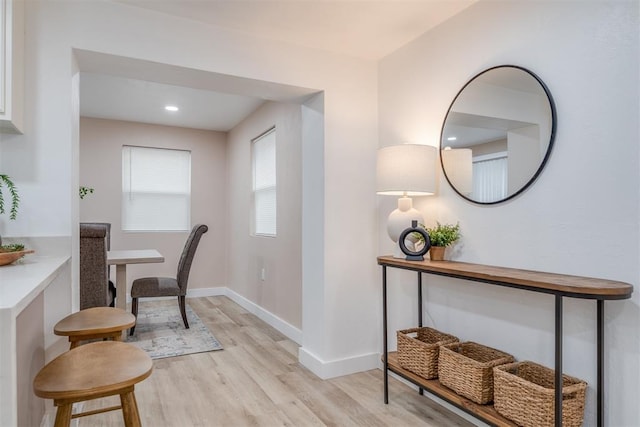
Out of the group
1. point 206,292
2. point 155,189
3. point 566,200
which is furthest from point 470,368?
point 155,189

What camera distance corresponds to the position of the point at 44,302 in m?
1.83

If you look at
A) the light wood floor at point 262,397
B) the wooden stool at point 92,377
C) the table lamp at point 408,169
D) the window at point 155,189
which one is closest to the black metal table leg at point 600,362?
the light wood floor at point 262,397

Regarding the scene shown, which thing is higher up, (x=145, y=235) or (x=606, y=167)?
(x=606, y=167)

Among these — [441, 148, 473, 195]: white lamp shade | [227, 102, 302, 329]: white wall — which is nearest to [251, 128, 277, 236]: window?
[227, 102, 302, 329]: white wall

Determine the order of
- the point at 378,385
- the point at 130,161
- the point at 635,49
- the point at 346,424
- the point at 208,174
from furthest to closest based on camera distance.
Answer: the point at 208,174 < the point at 130,161 < the point at 378,385 < the point at 346,424 < the point at 635,49

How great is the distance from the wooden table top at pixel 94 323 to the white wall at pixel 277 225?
183cm

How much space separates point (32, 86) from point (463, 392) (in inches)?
100

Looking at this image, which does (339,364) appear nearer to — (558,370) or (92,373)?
(558,370)

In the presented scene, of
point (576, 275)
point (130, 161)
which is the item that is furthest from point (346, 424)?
point (130, 161)

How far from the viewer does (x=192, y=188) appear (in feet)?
17.8

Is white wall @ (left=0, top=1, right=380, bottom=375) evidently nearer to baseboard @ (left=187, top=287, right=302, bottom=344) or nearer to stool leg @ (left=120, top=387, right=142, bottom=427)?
baseboard @ (left=187, top=287, right=302, bottom=344)

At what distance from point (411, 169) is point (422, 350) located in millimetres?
977

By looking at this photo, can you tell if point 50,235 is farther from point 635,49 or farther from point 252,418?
point 635,49

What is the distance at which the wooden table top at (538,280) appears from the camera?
4.24 ft
